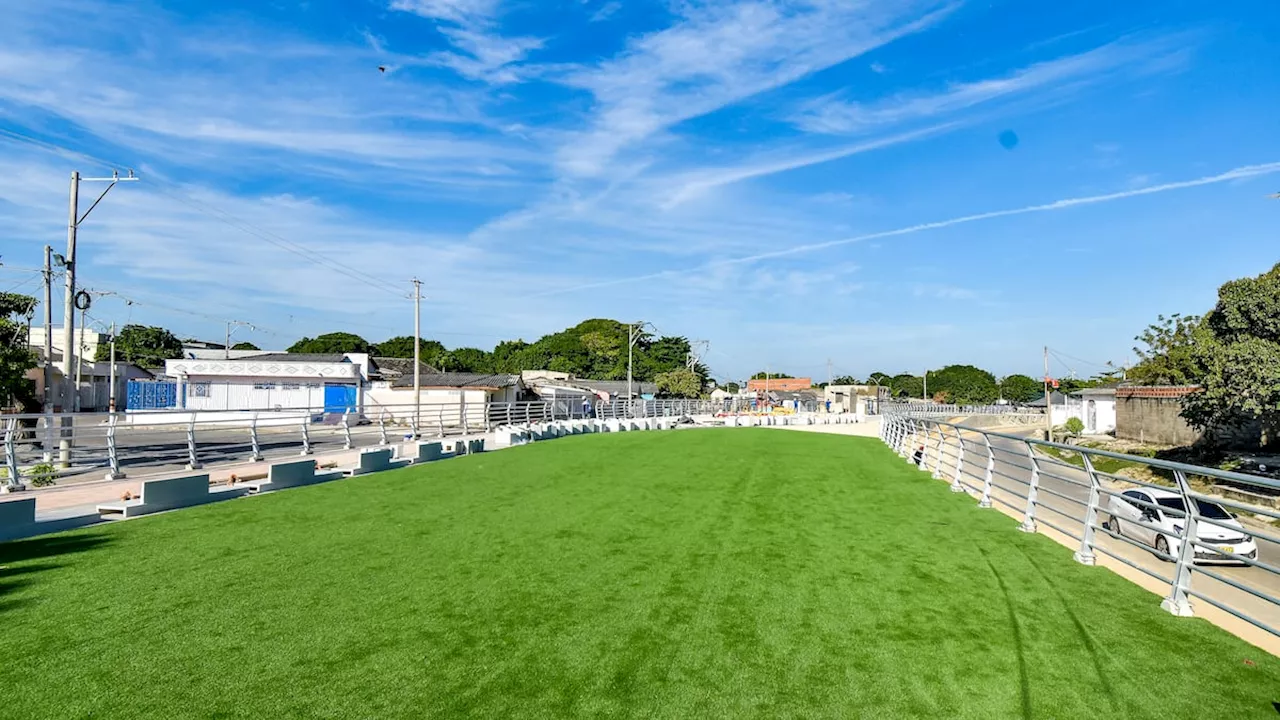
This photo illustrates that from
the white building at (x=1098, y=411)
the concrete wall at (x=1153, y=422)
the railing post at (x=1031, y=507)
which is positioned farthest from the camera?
the white building at (x=1098, y=411)

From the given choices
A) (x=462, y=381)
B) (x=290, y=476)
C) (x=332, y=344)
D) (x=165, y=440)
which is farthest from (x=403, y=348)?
(x=290, y=476)

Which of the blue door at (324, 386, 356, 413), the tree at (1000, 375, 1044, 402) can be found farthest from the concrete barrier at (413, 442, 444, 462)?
the tree at (1000, 375, 1044, 402)

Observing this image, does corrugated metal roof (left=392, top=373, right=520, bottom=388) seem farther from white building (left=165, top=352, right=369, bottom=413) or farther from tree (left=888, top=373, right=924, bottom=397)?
tree (left=888, top=373, right=924, bottom=397)

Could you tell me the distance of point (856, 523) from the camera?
8.79 m

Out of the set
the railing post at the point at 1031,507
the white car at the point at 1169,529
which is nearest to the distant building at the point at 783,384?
A: the white car at the point at 1169,529

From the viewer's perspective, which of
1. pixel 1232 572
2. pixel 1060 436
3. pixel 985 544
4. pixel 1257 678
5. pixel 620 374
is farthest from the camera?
pixel 620 374

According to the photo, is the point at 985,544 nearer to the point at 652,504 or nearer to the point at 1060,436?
the point at 652,504

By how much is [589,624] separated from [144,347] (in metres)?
98.4

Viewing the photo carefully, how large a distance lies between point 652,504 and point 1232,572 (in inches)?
497

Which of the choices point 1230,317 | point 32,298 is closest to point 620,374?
point 32,298

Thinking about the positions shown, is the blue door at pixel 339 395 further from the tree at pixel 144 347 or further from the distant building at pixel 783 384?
the distant building at pixel 783 384

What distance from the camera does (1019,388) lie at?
128750mm

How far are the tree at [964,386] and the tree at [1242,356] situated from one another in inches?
3975

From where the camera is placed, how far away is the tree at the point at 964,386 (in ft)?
409
